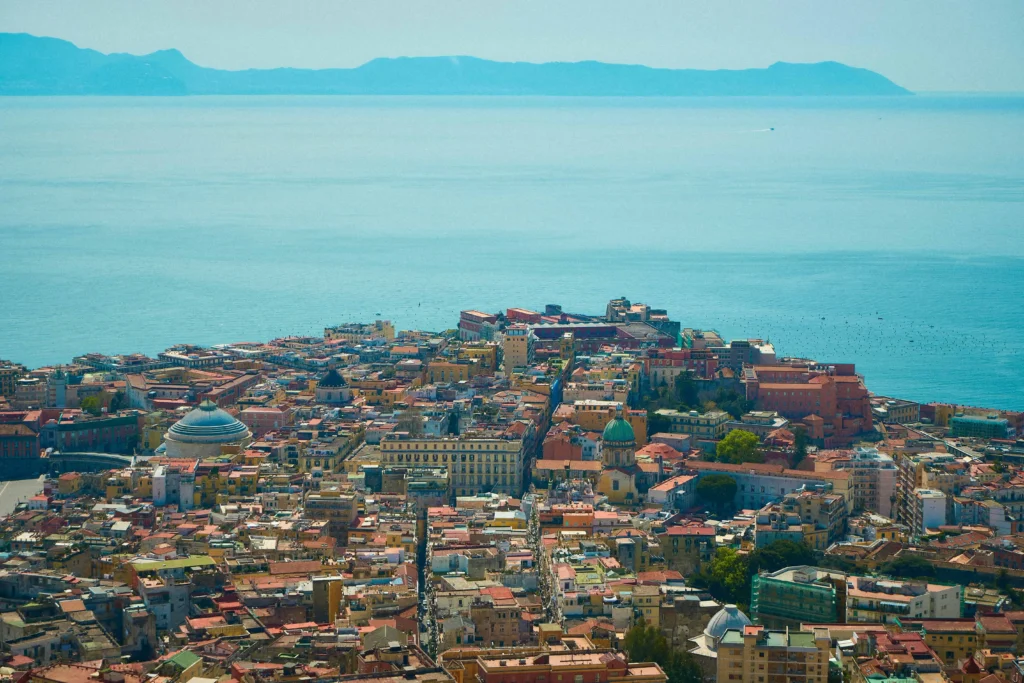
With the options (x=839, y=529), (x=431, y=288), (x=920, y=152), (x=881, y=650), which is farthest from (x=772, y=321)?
(x=920, y=152)

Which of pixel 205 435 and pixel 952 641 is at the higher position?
pixel 205 435

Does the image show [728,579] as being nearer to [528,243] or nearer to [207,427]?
[207,427]

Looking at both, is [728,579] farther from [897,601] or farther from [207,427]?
[207,427]

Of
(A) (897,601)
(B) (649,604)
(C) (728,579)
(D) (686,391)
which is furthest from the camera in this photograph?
(D) (686,391)

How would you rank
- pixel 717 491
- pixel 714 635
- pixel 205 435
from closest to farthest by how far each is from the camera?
pixel 714 635 → pixel 717 491 → pixel 205 435

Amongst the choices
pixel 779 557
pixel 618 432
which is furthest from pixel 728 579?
pixel 618 432

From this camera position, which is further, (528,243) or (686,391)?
(528,243)

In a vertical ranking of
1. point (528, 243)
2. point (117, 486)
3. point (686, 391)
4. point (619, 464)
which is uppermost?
point (528, 243)

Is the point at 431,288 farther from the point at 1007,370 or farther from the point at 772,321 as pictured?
the point at 1007,370
